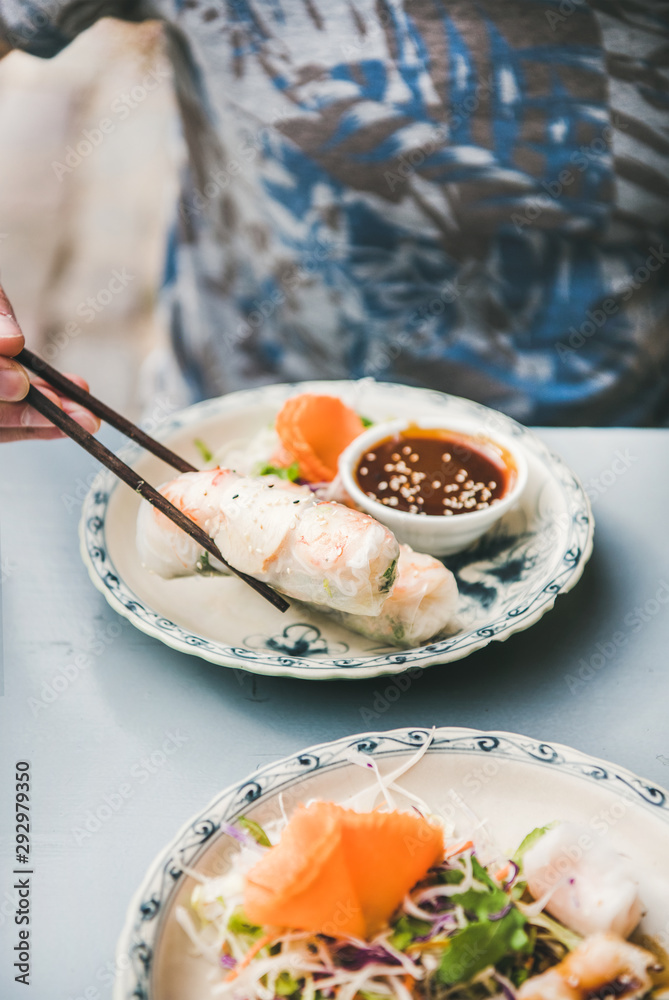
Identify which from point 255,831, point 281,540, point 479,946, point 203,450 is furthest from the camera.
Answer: point 203,450

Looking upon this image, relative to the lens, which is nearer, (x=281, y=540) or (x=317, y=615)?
(x=281, y=540)

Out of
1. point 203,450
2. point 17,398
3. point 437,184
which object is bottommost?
point 203,450

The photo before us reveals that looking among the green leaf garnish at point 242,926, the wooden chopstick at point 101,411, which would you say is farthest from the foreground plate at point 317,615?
the green leaf garnish at point 242,926

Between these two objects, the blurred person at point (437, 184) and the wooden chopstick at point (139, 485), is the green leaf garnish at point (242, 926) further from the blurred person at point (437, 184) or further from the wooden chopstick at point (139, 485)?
the blurred person at point (437, 184)

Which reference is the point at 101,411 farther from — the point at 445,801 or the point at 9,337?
the point at 445,801

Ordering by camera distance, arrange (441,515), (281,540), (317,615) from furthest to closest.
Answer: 1. (441,515)
2. (317,615)
3. (281,540)

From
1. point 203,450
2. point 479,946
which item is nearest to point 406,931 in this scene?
point 479,946

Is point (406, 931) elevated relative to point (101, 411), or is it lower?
lower

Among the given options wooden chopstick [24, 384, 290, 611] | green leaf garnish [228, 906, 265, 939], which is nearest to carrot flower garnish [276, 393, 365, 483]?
wooden chopstick [24, 384, 290, 611]
